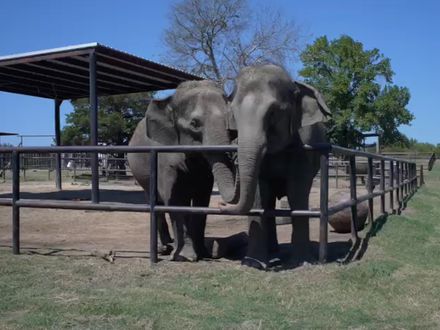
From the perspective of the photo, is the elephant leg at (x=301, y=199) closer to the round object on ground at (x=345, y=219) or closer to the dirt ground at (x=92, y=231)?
the dirt ground at (x=92, y=231)

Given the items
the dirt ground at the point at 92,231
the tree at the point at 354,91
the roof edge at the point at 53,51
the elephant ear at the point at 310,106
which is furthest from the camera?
the tree at the point at 354,91

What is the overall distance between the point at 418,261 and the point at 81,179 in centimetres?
2642

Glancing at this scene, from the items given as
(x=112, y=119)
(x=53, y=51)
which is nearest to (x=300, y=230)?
(x=53, y=51)

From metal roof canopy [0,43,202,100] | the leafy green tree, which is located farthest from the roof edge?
the leafy green tree

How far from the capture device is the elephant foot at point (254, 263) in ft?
17.9

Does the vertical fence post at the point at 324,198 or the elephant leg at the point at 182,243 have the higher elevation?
the vertical fence post at the point at 324,198

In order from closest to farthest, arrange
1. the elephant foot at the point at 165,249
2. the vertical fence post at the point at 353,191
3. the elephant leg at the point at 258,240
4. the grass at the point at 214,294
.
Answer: the grass at the point at 214,294, the elephant leg at the point at 258,240, the vertical fence post at the point at 353,191, the elephant foot at the point at 165,249

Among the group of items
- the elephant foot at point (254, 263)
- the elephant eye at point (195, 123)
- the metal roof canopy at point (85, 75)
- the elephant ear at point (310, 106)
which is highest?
the metal roof canopy at point (85, 75)

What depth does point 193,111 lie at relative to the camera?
5977 mm

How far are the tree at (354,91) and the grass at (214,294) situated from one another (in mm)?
35137

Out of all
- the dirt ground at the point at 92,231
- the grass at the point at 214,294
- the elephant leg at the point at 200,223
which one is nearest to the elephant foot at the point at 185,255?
the elephant leg at the point at 200,223

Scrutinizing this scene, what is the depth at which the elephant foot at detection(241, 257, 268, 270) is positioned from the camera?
545cm

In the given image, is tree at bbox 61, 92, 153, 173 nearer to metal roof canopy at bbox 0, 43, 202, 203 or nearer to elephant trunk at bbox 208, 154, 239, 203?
metal roof canopy at bbox 0, 43, 202, 203

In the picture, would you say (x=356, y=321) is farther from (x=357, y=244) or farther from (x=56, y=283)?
(x=357, y=244)
